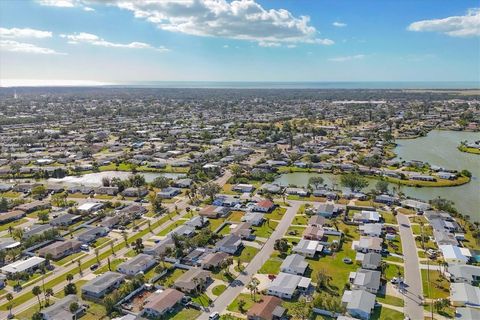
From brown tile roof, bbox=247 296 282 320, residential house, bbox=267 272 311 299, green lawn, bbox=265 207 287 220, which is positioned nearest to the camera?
brown tile roof, bbox=247 296 282 320

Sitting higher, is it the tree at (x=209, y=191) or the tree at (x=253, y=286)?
the tree at (x=209, y=191)

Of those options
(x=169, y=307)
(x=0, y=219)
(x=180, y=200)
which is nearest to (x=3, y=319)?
(x=169, y=307)

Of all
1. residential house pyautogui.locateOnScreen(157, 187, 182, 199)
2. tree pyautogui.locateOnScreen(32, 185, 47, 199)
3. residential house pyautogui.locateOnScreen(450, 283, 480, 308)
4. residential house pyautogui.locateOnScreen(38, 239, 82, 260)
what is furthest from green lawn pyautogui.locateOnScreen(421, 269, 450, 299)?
tree pyautogui.locateOnScreen(32, 185, 47, 199)

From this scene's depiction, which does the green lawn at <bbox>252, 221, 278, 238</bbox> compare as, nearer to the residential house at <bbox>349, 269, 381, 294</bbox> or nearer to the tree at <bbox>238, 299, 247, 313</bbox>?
the residential house at <bbox>349, 269, 381, 294</bbox>

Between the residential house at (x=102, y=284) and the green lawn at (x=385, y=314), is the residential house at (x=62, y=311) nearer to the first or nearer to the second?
the residential house at (x=102, y=284)

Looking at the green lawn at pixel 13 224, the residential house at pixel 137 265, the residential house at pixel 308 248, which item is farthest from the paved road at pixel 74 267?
the residential house at pixel 308 248

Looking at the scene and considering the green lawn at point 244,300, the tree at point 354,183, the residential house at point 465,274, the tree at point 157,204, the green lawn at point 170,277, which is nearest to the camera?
the green lawn at point 244,300
